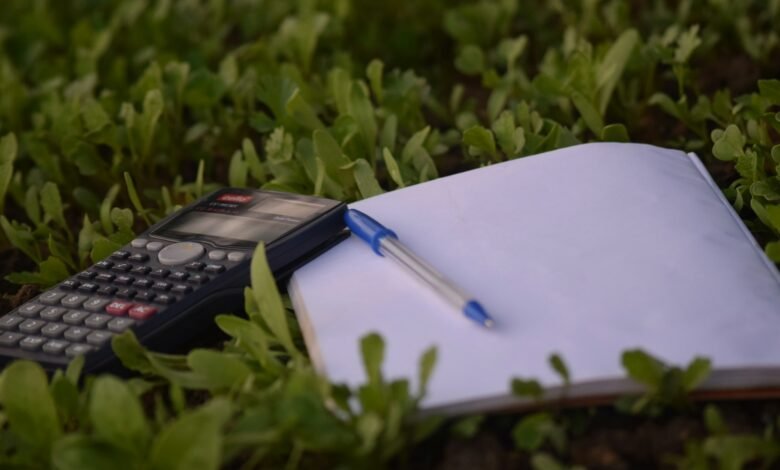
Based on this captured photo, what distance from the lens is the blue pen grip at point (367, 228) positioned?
1.05 meters

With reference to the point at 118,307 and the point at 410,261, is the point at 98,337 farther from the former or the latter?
the point at 410,261

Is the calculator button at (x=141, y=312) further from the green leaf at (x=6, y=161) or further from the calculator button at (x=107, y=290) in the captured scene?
the green leaf at (x=6, y=161)

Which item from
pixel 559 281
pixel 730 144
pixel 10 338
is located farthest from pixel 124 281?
Result: pixel 730 144

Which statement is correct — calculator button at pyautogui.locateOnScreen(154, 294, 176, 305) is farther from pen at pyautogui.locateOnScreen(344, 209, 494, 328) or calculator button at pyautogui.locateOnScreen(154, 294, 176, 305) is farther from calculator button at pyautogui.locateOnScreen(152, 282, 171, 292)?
pen at pyautogui.locateOnScreen(344, 209, 494, 328)

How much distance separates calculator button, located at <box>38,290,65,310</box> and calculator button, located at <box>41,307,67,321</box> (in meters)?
0.01

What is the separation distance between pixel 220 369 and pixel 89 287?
0.71 feet

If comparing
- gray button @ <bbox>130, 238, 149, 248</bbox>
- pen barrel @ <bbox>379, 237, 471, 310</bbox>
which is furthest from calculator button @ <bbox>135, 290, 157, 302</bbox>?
pen barrel @ <bbox>379, 237, 471, 310</bbox>

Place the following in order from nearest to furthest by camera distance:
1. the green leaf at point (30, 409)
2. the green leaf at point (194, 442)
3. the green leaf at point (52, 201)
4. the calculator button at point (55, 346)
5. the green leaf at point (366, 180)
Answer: the green leaf at point (194, 442) → the green leaf at point (30, 409) → the calculator button at point (55, 346) → the green leaf at point (366, 180) → the green leaf at point (52, 201)

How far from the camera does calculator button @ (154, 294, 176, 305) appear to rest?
1005mm

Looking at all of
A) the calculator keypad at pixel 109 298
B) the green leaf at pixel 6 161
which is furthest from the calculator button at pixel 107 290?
the green leaf at pixel 6 161

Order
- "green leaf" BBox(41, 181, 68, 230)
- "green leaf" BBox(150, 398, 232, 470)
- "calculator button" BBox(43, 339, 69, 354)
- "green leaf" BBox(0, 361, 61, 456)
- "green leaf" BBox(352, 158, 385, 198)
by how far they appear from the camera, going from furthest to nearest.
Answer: "green leaf" BBox(41, 181, 68, 230) < "green leaf" BBox(352, 158, 385, 198) < "calculator button" BBox(43, 339, 69, 354) < "green leaf" BBox(0, 361, 61, 456) < "green leaf" BBox(150, 398, 232, 470)

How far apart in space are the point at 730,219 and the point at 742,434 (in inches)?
11.1

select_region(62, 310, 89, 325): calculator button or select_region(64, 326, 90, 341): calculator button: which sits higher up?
select_region(62, 310, 89, 325): calculator button

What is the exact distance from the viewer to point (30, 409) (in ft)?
2.90
